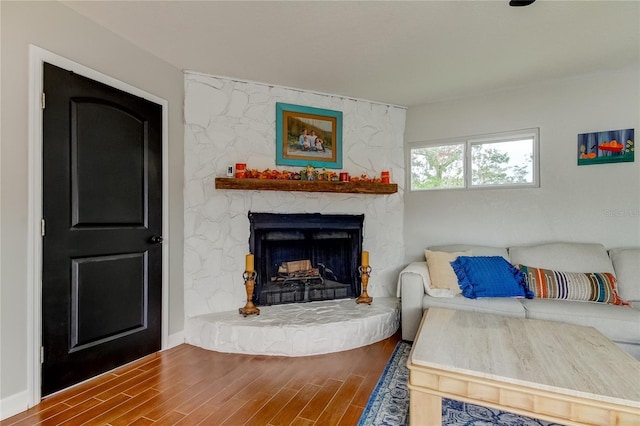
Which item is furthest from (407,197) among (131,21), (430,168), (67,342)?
(67,342)

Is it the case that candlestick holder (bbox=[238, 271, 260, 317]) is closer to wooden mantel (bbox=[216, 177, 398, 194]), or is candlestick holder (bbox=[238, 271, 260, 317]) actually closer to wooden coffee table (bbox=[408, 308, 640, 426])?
wooden mantel (bbox=[216, 177, 398, 194])

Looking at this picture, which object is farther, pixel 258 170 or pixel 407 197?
pixel 407 197

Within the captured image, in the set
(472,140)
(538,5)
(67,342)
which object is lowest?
(67,342)

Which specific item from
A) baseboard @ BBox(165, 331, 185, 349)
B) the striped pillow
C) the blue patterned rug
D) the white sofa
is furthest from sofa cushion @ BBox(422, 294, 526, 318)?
baseboard @ BBox(165, 331, 185, 349)

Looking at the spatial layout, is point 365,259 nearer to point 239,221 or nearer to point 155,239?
point 239,221

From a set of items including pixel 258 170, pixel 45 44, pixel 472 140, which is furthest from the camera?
pixel 472 140

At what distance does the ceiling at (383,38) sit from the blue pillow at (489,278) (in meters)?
1.70

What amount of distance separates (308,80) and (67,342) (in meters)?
2.76

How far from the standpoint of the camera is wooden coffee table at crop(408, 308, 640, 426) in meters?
1.21

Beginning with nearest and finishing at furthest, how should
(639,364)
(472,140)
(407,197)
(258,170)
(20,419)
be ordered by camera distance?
(639,364)
(20,419)
(258,170)
(472,140)
(407,197)

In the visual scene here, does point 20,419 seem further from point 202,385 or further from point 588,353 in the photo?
point 588,353

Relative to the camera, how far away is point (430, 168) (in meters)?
3.70

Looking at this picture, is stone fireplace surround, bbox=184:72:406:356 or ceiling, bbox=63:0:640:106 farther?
stone fireplace surround, bbox=184:72:406:356

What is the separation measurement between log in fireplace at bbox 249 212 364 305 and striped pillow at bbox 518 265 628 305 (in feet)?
5.27
